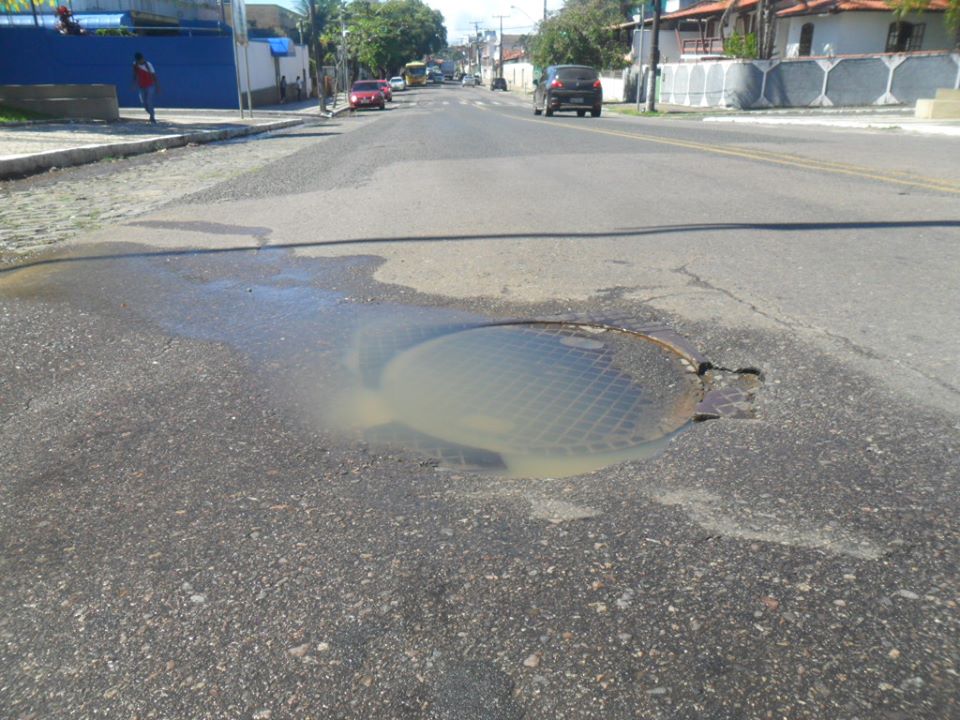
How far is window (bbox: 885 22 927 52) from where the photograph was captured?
140ft

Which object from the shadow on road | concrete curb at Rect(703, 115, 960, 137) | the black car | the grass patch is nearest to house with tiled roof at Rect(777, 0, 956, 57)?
concrete curb at Rect(703, 115, 960, 137)

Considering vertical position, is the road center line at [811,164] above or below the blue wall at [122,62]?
below

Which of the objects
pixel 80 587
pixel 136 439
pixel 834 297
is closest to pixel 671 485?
pixel 80 587

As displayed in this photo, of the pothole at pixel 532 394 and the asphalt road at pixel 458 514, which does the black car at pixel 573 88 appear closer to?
the asphalt road at pixel 458 514

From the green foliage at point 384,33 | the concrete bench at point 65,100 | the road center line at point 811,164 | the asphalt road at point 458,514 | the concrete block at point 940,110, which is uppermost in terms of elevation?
the green foliage at point 384,33

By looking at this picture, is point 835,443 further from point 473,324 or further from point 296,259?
point 296,259

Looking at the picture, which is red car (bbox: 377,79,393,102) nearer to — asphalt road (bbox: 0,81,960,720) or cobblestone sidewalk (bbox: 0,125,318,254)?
cobblestone sidewalk (bbox: 0,125,318,254)

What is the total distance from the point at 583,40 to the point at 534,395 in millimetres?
60441

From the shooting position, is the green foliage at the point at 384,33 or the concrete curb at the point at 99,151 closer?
the concrete curb at the point at 99,151

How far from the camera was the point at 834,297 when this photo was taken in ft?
17.6

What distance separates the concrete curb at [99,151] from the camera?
41.7 ft

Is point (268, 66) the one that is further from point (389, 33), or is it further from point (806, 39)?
point (389, 33)

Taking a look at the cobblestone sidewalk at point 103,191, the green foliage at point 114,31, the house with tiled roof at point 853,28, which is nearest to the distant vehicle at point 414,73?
the house with tiled roof at point 853,28

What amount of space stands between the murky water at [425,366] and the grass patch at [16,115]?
1840 centimetres
